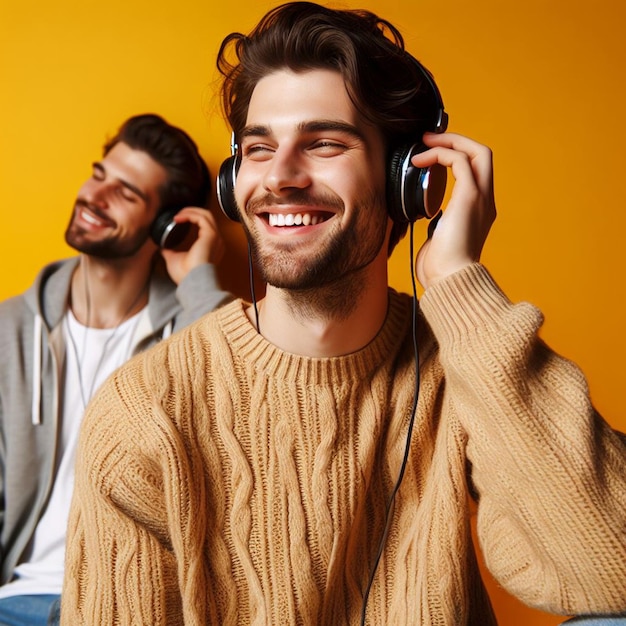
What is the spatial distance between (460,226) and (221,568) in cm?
67

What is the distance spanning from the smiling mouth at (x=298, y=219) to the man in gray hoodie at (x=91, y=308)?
57cm

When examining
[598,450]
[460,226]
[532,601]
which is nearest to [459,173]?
[460,226]

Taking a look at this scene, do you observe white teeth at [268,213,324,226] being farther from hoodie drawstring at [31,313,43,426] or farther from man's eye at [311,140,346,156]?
hoodie drawstring at [31,313,43,426]

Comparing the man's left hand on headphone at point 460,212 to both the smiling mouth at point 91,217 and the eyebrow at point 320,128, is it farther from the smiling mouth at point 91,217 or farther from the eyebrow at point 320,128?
the smiling mouth at point 91,217

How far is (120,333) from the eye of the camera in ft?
6.47

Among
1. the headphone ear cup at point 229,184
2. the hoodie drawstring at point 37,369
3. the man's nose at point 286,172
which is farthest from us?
the hoodie drawstring at point 37,369

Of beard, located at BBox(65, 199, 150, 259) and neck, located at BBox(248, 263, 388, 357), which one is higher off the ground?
beard, located at BBox(65, 199, 150, 259)

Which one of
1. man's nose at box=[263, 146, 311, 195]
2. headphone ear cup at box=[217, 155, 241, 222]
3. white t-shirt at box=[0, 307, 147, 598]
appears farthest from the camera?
white t-shirt at box=[0, 307, 147, 598]

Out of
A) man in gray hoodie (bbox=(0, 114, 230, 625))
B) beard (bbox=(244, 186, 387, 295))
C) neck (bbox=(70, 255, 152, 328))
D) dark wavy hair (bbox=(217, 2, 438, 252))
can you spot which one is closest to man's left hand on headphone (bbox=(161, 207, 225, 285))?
man in gray hoodie (bbox=(0, 114, 230, 625))

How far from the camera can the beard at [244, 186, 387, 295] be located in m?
1.16

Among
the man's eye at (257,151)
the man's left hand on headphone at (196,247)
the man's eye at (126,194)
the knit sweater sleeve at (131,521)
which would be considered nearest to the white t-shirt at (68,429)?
the man's left hand on headphone at (196,247)

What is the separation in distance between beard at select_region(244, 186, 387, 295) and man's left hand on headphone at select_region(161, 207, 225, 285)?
0.65 metres

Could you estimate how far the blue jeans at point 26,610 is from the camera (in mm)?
1577

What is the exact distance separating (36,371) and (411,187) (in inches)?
45.5
